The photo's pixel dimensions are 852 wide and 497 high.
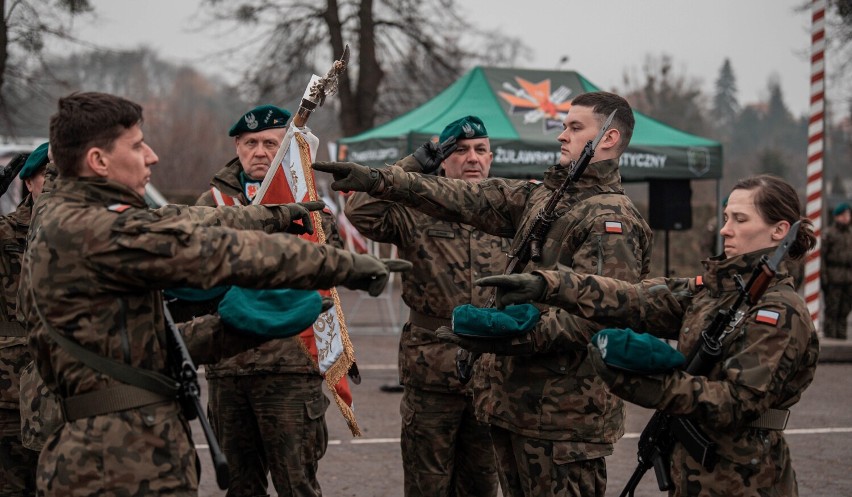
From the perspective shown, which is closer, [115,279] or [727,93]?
[115,279]

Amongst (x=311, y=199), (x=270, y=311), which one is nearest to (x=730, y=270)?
(x=270, y=311)

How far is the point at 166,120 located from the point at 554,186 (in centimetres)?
3895

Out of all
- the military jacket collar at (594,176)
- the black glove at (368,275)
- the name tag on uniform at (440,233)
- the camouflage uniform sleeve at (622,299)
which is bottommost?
the camouflage uniform sleeve at (622,299)

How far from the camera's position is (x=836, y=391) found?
10.9 meters

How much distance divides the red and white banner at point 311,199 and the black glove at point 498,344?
1.19 m

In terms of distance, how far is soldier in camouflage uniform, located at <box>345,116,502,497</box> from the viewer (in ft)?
17.4

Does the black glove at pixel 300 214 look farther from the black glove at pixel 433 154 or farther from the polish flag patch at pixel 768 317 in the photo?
the polish flag patch at pixel 768 317

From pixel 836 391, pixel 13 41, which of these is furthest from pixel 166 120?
pixel 836 391

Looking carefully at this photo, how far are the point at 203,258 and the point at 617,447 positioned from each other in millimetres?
5685

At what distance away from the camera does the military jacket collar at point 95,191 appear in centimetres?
330

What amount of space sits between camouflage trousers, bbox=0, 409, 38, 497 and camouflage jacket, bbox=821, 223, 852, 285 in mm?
12955

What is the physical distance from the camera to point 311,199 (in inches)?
203

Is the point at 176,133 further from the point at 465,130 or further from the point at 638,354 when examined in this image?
the point at 638,354

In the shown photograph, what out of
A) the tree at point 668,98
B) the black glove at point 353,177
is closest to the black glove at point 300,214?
the black glove at point 353,177
